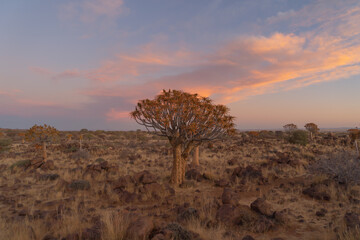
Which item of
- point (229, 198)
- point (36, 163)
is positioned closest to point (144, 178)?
point (229, 198)

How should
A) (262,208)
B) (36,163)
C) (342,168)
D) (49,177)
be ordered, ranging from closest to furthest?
(262,208) → (342,168) → (49,177) → (36,163)

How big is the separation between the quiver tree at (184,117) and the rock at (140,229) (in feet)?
18.6

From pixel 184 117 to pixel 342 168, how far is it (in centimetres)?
781

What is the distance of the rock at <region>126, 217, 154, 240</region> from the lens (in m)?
4.79

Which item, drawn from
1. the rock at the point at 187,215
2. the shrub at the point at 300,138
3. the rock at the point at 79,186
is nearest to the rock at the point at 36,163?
the rock at the point at 79,186

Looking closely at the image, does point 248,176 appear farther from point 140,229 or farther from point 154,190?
point 140,229

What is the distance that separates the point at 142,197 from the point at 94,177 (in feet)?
18.9

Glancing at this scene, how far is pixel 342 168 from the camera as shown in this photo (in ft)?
33.0

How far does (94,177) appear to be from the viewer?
1373 centimetres

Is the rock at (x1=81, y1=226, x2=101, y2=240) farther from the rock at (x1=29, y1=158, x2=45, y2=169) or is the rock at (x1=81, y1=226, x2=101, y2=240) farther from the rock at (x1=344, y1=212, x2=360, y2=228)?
the rock at (x1=29, y1=158, x2=45, y2=169)

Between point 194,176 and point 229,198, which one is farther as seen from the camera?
point 194,176

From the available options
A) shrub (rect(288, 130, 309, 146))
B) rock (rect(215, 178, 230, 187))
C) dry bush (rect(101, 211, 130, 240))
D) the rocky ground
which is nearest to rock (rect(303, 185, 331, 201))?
the rocky ground

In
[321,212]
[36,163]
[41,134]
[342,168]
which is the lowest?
[321,212]

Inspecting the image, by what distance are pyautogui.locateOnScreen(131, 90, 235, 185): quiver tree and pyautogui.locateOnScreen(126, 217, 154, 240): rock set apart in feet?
18.6
